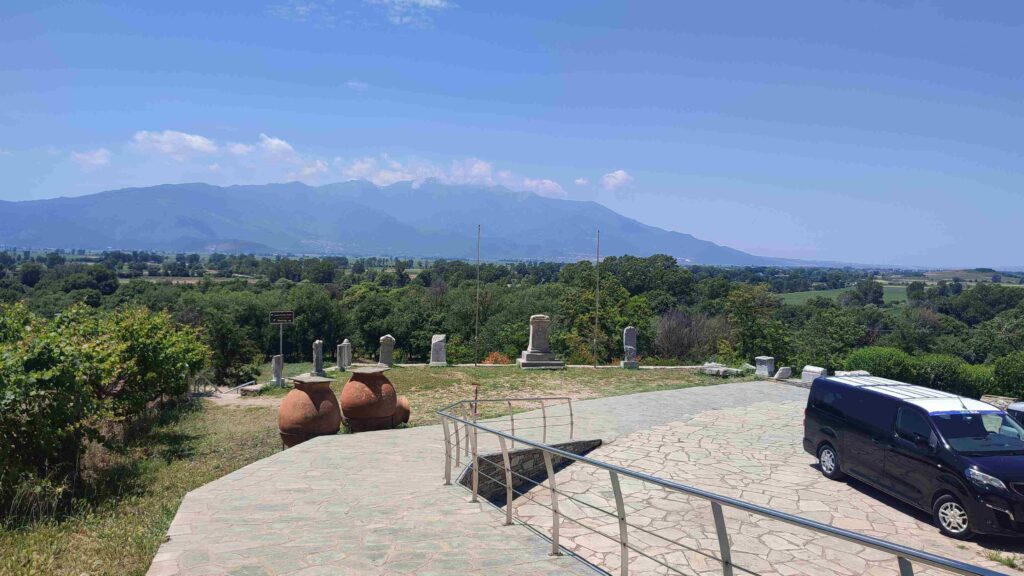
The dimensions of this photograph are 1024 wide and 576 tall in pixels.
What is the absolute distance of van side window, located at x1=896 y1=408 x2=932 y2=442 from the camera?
8414 mm

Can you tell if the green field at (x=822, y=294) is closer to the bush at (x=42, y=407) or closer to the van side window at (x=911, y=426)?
the van side window at (x=911, y=426)

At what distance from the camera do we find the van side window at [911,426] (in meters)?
8.41

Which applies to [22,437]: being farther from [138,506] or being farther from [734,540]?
[734,540]

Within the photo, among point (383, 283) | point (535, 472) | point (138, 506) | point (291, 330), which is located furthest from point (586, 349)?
point (383, 283)

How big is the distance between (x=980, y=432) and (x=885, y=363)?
1306 centimetres

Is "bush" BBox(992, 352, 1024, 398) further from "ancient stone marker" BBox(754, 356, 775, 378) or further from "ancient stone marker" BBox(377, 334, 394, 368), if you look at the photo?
"ancient stone marker" BBox(377, 334, 394, 368)

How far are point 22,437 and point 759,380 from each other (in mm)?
19172

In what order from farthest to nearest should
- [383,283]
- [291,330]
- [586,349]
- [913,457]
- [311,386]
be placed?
1. [383,283]
2. [291,330]
3. [586,349]
4. [311,386]
5. [913,457]

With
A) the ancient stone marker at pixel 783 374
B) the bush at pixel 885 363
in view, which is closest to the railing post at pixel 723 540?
the ancient stone marker at pixel 783 374

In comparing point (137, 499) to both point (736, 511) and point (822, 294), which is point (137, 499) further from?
point (822, 294)

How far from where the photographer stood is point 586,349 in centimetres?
3259

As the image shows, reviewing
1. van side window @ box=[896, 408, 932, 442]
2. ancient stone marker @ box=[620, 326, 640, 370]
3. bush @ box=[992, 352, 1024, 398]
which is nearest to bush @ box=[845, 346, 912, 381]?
bush @ box=[992, 352, 1024, 398]

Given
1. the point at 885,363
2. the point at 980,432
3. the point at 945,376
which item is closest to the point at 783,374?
the point at 885,363

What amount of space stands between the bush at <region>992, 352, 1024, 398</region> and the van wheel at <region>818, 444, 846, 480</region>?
1204 centimetres
